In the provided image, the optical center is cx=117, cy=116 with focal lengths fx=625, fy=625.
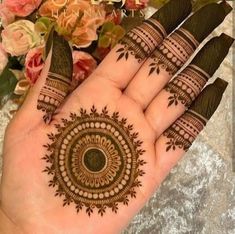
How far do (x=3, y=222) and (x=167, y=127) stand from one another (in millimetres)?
300

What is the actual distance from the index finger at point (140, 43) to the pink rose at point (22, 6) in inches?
6.1

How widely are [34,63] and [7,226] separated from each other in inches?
10.4

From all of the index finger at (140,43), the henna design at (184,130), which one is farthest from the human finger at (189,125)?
the index finger at (140,43)

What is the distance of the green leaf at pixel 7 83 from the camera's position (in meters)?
1.09

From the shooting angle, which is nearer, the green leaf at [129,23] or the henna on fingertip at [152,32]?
the henna on fingertip at [152,32]

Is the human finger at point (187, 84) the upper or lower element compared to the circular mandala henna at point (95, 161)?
upper

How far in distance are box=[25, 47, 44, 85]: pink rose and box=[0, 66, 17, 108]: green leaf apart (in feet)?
0.29

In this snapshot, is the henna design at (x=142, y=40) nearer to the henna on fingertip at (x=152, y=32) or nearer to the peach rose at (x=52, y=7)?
the henna on fingertip at (x=152, y=32)

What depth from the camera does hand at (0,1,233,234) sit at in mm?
967

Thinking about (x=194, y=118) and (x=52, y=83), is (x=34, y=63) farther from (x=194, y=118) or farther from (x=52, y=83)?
(x=194, y=118)

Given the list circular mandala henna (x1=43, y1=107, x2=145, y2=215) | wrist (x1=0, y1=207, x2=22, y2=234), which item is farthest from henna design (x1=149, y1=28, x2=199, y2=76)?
wrist (x1=0, y1=207, x2=22, y2=234)

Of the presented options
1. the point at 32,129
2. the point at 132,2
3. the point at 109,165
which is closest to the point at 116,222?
the point at 109,165

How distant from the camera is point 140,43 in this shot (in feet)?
3.18

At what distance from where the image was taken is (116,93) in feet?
3.26
